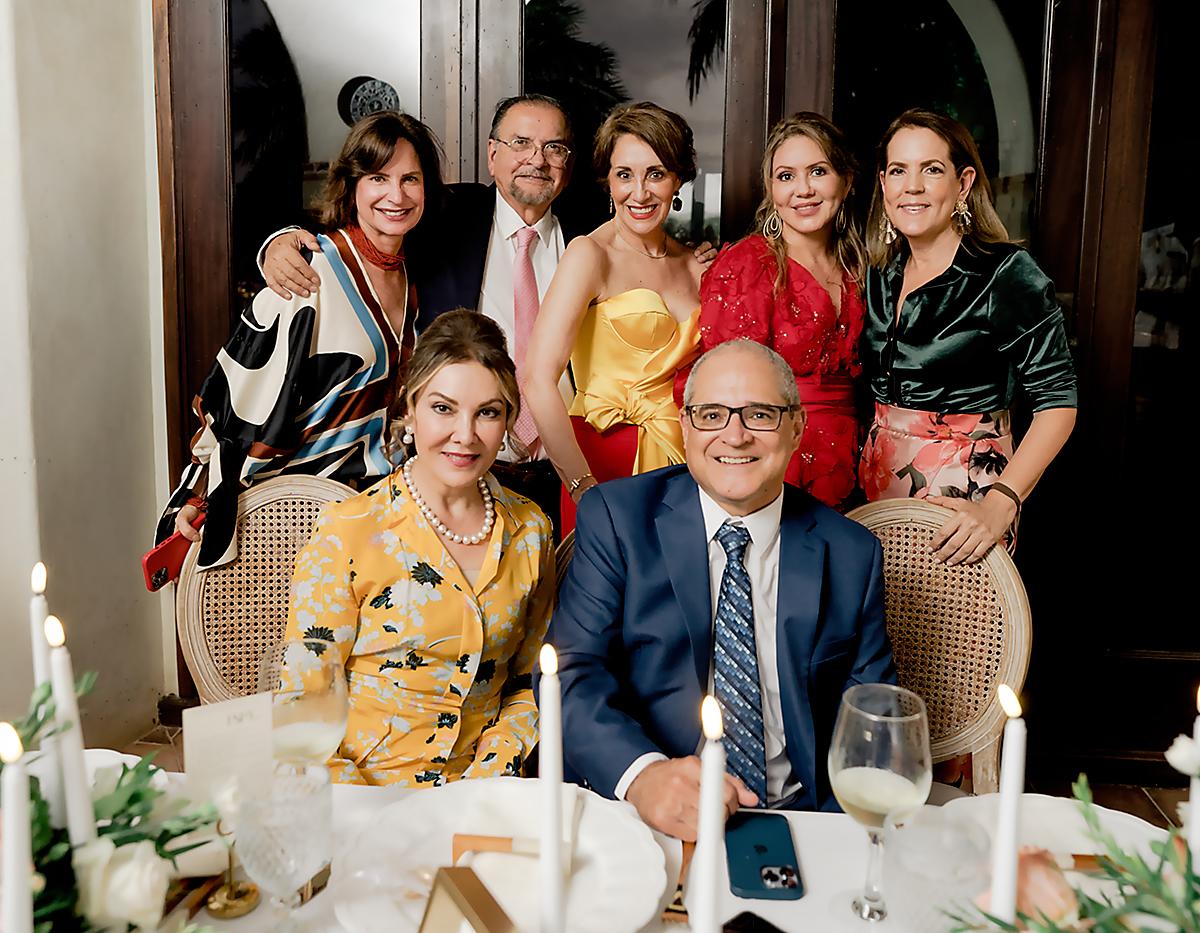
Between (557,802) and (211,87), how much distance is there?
111 inches

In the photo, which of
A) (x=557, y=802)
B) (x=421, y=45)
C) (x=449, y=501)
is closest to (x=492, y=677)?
(x=449, y=501)

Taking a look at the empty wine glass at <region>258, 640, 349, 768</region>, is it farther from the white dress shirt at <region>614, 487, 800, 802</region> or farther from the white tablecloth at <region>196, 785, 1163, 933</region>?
→ the white dress shirt at <region>614, 487, 800, 802</region>

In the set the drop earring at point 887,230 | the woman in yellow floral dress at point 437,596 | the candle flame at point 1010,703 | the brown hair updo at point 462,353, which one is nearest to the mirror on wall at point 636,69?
the drop earring at point 887,230

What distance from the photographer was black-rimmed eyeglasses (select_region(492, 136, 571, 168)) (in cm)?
268

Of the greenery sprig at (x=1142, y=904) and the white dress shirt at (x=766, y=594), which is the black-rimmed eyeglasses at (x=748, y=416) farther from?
the greenery sprig at (x=1142, y=904)

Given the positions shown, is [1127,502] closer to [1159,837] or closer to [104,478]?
[1159,837]

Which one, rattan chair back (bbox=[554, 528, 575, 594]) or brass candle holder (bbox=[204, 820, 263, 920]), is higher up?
rattan chair back (bbox=[554, 528, 575, 594])

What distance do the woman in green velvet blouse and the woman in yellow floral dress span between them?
1.03m

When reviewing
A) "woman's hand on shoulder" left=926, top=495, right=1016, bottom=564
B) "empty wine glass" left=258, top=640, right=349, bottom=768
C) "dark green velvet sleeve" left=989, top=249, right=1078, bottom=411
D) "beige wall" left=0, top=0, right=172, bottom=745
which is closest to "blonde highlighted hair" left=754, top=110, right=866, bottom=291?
"dark green velvet sleeve" left=989, top=249, right=1078, bottom=411

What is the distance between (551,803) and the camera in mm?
913

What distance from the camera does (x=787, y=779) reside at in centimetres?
175

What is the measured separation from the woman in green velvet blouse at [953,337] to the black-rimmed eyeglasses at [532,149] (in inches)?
33.0

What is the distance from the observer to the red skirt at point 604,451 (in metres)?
2.59

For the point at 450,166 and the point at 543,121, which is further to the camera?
the point at 450,166
